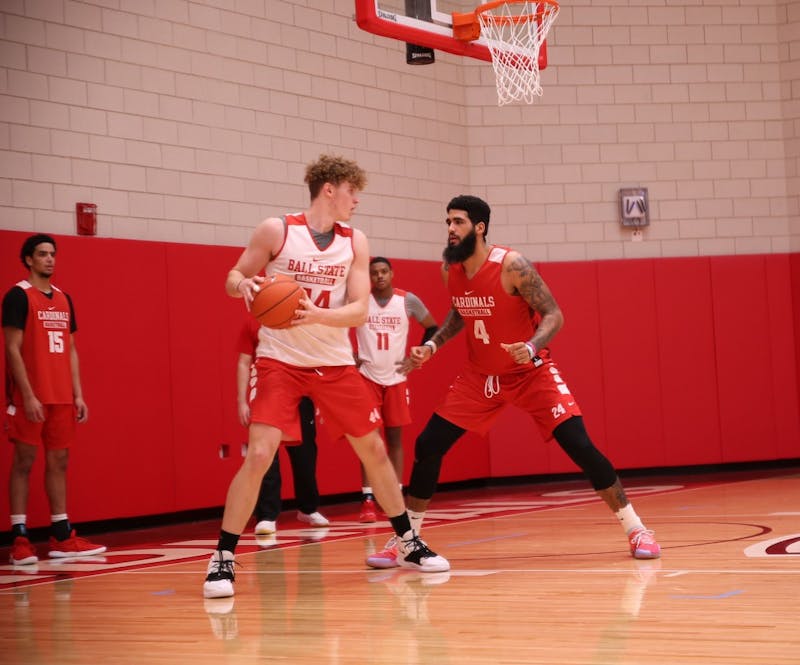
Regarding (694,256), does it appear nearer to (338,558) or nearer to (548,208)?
(548,208)

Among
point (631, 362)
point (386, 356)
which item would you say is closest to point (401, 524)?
point (386, 356)

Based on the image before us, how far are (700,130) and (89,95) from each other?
6.90 meters

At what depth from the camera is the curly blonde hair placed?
18.3 ft

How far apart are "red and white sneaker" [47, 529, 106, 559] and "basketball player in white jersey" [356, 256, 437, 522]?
7.07ft

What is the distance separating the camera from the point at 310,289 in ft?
17.9

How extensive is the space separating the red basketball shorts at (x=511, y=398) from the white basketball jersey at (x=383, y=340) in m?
2.90

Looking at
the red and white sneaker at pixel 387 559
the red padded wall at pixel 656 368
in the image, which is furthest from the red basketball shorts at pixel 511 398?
Result: the red padded wall at pixel 656 368

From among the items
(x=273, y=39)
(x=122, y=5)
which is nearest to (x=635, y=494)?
(x=273, y=39)

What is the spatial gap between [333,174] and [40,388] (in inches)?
121

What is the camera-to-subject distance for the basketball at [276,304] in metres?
5.00

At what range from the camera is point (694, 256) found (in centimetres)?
1288

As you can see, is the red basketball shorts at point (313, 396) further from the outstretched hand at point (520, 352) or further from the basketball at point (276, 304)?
the outstretched hand at point (520, 352)

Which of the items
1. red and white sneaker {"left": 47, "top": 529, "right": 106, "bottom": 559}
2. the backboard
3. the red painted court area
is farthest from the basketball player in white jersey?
red and white sneaker {"left": 47, "top": 529, "right": 106, "bottom": 559}

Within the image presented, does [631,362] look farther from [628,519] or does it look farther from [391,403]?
[628,519]
